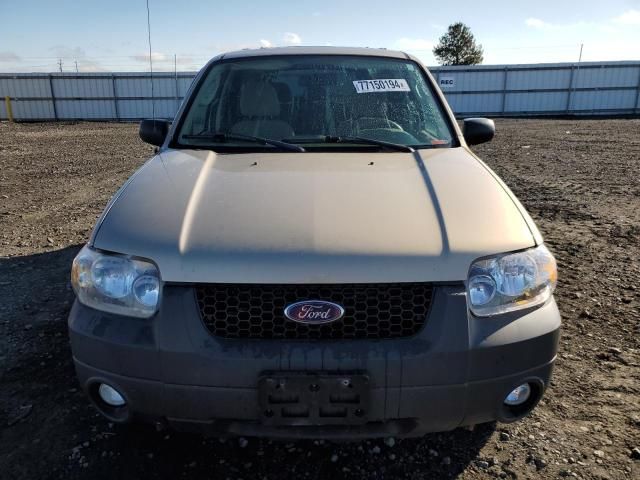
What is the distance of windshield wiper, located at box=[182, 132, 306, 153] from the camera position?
269 centimetres

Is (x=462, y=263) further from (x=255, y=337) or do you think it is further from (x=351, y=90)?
(x=351, y=90)

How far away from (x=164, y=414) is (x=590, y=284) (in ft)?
11.5

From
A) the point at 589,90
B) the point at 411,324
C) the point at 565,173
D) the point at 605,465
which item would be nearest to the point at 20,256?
the point at 411,324

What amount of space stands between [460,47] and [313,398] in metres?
66.2

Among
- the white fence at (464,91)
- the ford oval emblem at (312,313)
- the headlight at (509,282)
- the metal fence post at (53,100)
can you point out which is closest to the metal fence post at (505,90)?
the white fence at (464,91)

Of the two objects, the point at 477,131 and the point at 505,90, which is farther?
the point at 505,90

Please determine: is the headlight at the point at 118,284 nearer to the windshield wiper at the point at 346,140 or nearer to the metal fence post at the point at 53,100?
the windshield wiper at the point at 346,140

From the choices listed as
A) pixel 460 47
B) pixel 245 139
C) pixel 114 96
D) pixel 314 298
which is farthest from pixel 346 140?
pixel 460 47

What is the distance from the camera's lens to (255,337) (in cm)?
178

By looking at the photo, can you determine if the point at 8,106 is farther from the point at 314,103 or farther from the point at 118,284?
the point at 118,284

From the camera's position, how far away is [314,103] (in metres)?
2.99

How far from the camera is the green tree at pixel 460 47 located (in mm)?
60781

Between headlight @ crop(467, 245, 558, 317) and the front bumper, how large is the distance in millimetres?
44

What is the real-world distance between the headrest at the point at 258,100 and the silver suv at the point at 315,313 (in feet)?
3.36
